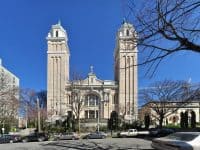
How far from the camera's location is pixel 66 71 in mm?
145000

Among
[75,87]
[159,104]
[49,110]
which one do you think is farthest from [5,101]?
[49,110]

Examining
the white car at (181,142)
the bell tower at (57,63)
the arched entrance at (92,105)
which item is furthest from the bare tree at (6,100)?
the arched entrance at (92,105)

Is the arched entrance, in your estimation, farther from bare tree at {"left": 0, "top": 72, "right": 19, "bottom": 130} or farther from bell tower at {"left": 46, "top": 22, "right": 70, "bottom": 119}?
bare tree at {"left": 0, "top": 72, "right": 19, "bottom": 130}

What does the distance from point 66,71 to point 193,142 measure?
5080 inches

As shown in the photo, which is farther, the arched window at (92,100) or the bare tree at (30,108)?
the arched window at (92,100)

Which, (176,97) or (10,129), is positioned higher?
(176,97)

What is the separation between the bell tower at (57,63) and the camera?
447 feet

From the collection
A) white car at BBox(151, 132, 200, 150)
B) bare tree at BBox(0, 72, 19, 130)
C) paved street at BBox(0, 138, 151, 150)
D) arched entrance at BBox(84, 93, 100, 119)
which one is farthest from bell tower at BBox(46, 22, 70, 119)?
white car at BBox(151, 132, 200, 150)

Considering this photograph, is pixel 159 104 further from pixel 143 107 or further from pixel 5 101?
pixel 5 101

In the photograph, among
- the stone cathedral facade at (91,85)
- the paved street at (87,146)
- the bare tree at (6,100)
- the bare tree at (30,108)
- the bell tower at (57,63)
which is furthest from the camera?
the stone cathedral facade at (91,85)

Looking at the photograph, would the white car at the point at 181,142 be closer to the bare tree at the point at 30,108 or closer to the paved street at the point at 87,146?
the paved street at the point at 87,146

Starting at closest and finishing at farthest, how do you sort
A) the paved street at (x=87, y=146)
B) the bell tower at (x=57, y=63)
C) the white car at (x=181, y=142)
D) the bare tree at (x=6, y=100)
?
1. the white car at (x=181, y=142)
2. the paved street at (x=87, y=146)
3. the bare tree at (x=6, y=100)
4. the bell tower at (x=57, y=63)

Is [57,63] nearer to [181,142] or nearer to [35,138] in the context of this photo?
[35,138]

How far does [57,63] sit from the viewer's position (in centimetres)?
14188
